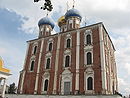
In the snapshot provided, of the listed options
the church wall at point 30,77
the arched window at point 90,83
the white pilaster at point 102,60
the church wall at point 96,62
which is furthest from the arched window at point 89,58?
the church wall at point 30,77

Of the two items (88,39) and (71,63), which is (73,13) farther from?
(71,63)

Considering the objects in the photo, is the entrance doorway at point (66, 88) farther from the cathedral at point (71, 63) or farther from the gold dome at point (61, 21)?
the gold dome at point (61, 21)

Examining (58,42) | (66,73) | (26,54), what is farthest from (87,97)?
(26,54)

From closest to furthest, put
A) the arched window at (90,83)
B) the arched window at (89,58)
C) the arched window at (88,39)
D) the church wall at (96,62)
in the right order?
the church wall at (96,62) → the arched window at (90,83) → the arched window at (89,58) → the arched window at (88,39)

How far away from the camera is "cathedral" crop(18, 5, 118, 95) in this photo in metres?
20.4

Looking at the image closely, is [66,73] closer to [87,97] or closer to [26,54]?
[87,97]

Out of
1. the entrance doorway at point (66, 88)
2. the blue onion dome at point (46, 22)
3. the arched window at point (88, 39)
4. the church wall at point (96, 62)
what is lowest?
the entrance doorway at point (66, 88)

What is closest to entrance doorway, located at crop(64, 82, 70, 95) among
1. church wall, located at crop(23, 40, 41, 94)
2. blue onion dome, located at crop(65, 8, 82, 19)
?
church wall, located at crop(23, 40, 41, 94)

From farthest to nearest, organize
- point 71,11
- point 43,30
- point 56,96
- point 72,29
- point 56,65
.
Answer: point 43,30 < point 71,11 < point 72,29 < point 56,65 < point 56,96

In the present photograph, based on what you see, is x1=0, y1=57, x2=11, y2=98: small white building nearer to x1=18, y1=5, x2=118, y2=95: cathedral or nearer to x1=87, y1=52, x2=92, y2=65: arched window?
x1=18, y1=5, x2=118, y2=95: cathedral

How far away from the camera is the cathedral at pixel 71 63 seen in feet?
66.8

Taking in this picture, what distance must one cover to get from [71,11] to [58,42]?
6.41 metres

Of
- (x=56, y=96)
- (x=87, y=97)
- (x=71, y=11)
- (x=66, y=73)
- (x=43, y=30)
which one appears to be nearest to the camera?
(x=87, y=97)

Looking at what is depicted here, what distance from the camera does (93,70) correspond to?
20.5 meters
